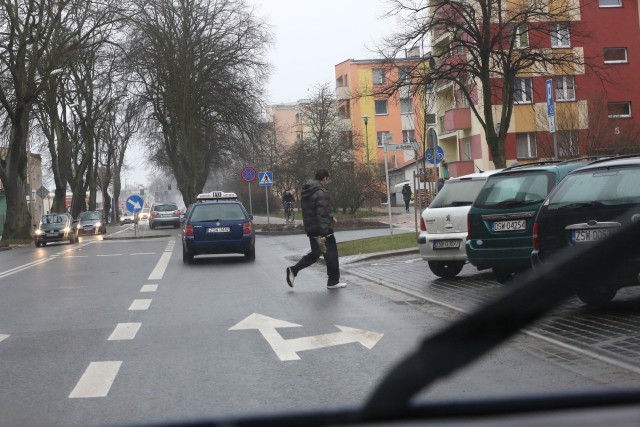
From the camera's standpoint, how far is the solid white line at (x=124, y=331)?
9312 millimetres

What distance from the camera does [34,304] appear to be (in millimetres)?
13109

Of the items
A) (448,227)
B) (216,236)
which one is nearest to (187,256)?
(216,236)

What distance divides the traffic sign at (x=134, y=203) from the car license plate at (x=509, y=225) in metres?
30.3

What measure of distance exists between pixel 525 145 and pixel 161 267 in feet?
121

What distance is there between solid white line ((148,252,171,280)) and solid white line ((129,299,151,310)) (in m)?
4.25

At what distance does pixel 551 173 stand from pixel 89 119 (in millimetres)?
49390

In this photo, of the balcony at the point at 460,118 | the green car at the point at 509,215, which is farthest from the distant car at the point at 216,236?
the balcony at the point at 460,118

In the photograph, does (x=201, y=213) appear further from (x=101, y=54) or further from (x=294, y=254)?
(x=101, y=54)

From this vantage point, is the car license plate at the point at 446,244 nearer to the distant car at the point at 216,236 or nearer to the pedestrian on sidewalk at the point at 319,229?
the pedestrian on sidewalk at the point at 319,229

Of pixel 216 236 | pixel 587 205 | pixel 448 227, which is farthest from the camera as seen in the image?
pixel 216 236

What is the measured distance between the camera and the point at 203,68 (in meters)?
52.3

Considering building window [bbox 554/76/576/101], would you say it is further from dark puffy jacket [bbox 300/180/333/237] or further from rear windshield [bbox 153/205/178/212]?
dark puffy jacket [bbox 300/180/333/237]

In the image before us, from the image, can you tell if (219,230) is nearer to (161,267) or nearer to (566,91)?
(161,267)

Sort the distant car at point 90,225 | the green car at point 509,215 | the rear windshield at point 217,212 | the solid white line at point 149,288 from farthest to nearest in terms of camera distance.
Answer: the distant car at point 90,225, the rear windshield at point 217,212, the solid white line at point 149,288, the green car at point 509,215
